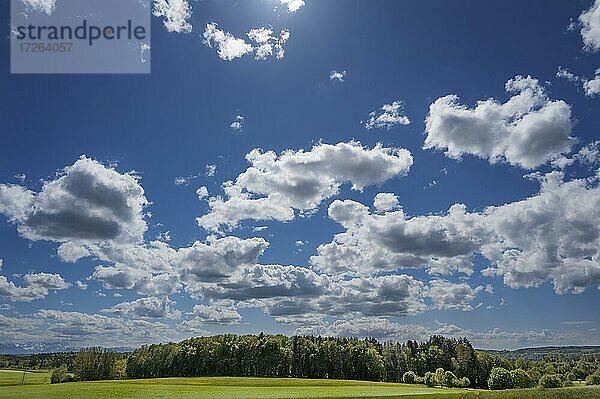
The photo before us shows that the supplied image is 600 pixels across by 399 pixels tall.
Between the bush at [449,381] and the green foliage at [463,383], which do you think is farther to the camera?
the green foliage at [463,383]

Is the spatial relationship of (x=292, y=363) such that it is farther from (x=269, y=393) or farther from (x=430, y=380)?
(x=269, y=393)

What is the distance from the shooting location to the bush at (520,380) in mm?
131750

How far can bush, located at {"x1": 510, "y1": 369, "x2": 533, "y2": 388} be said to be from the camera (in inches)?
5187

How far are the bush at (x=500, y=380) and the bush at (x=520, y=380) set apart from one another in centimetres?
102

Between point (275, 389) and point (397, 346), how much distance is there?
98.0 metres

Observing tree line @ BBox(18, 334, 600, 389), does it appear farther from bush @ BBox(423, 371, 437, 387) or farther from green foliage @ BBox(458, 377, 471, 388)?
green foliage @ BBox(458, 377, 471, 388)

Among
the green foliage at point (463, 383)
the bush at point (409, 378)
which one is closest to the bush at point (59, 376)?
the bush at point (409, 378)

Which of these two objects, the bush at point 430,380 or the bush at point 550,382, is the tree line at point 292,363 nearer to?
the bush at point 430,380

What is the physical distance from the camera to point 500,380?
133875 millimetres

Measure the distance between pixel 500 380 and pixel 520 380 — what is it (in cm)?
A: 490

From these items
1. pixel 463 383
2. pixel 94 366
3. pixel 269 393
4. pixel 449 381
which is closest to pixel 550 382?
pixel 463 383

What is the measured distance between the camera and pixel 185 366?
161 metres

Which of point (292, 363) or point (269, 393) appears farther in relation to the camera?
point (292, 363)

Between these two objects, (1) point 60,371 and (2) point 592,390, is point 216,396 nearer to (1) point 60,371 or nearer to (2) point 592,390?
(2) point 592,390
